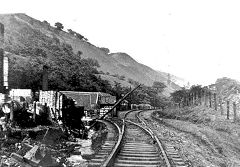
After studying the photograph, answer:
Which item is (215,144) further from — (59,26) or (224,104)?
(59,26)

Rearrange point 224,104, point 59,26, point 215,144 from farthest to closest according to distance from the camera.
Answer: point 59,26 < point 224,104 < point 215,144

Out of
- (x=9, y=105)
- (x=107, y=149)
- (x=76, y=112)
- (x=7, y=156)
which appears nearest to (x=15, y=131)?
(x=9, y=105)

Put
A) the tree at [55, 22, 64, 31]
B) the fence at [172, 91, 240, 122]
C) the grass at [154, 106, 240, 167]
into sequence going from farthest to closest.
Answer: the tree at [55, 22, 64, 31] < the fence at [172, 91, 240, 122] < the grass at [154, 106, 240, 167]

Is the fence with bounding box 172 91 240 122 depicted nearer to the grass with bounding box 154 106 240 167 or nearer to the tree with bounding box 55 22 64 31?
the grass with bounding box 154 106 240 167

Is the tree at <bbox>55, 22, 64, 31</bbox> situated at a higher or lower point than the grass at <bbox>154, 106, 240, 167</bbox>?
higher

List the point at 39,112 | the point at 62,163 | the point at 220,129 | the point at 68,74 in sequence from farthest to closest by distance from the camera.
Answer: the point at 68,74, the point at 220,129, the point at 39,112, the point at 62,163

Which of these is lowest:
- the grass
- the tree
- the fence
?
the grass

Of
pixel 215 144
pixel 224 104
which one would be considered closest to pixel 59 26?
pixel 224 104

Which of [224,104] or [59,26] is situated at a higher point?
[59,26]

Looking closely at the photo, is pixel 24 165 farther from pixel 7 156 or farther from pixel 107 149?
pixel 107 149

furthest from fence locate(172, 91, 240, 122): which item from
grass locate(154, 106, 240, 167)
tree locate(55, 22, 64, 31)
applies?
tree locate(55, 22, 64, 31)

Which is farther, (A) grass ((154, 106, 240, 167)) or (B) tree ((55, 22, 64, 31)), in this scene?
(B) tree ((55, 22, 64, 31))
